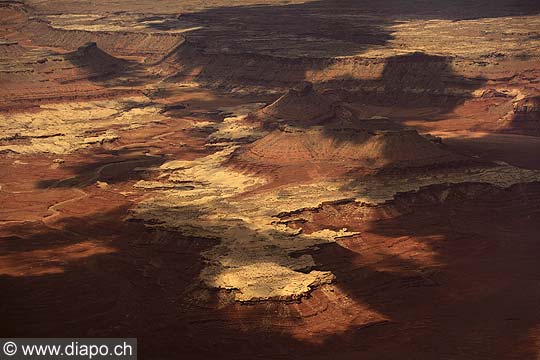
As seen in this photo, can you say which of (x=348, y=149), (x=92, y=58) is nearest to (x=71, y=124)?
(x=92, y=58)

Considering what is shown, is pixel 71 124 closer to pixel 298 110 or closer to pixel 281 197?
pixel 298 110

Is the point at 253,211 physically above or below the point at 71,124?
above

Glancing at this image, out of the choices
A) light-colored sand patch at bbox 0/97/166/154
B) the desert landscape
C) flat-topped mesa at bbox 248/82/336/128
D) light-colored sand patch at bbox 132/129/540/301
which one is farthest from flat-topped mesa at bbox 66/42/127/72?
light-colored sand patch at bbox 132/129/540/301

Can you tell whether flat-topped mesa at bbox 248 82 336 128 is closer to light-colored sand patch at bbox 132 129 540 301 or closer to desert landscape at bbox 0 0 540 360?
desert landscape at bbox 0 0 540 360

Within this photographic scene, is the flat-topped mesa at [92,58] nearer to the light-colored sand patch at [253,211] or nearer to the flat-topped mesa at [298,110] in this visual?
the flat-topped mesa at [298,110]

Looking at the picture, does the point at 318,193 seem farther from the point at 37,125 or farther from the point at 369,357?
the point at 37,125

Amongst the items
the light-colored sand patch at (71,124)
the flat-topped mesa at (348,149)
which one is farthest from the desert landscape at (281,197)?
the light-colored sand patch at (71,124)
